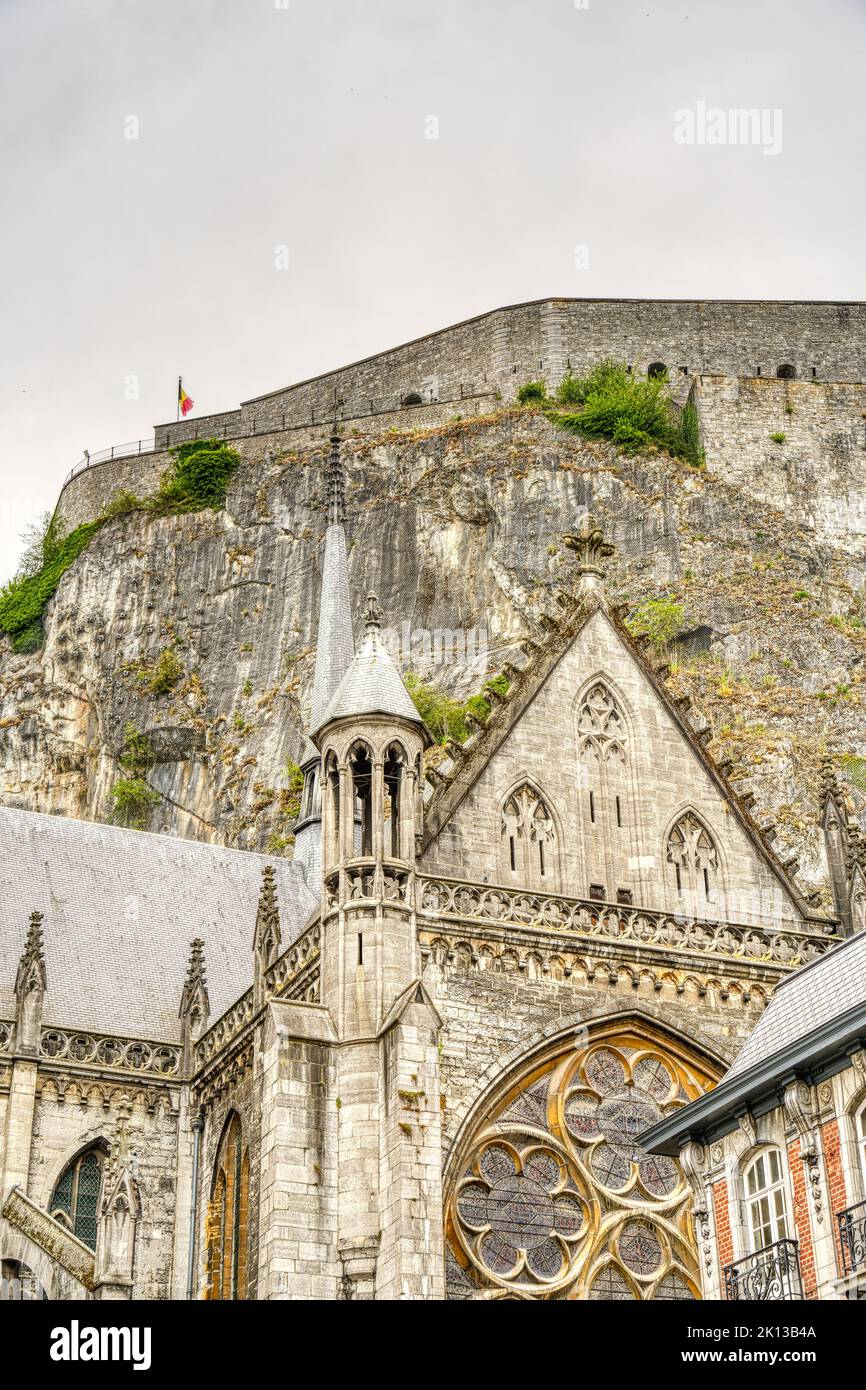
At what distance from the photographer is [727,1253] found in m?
17.5

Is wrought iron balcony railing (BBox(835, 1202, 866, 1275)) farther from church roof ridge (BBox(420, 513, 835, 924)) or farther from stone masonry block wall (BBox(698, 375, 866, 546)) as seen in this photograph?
stone masonry block wall (BBox(698, 375, 866, 546))

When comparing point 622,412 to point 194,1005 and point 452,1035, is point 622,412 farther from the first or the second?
point 452,1035

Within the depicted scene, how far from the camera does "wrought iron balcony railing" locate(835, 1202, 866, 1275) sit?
15.2m

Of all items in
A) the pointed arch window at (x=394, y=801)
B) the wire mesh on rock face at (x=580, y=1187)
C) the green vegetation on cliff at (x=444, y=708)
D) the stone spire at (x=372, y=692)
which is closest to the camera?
the wire mesh on rock face at (x=580, y=1187)

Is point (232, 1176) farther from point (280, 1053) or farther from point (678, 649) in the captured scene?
point (678, 649)

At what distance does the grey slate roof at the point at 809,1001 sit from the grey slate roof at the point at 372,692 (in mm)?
4935

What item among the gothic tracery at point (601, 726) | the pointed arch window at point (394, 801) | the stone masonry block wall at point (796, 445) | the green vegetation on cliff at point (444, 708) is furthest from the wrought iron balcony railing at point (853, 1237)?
the stone masonry block wall at point (796, 445)

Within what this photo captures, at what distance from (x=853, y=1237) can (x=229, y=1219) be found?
32.1 ft

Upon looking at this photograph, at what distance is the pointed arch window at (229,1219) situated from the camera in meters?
22.4

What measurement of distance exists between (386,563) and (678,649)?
1050cm

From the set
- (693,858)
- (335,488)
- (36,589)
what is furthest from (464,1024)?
(36,589)

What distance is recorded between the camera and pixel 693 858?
23000mm

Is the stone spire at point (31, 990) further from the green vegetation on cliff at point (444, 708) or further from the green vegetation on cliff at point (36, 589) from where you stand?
the green vegetation on cliff at point (36, 589)

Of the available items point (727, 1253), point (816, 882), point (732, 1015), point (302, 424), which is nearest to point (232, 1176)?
point (732, 1015)
